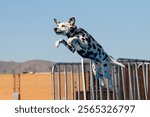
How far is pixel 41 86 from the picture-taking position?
35.6 metres

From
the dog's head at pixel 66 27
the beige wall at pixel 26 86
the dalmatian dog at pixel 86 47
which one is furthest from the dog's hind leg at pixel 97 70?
the beige wall at pixel 26 86

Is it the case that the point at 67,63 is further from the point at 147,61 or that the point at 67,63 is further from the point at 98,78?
the point at 147,61

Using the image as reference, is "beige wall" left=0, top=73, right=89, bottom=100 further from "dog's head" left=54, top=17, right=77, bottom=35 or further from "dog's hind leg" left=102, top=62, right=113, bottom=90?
"dog's head" left=54, top=17, right=77, bottom=35

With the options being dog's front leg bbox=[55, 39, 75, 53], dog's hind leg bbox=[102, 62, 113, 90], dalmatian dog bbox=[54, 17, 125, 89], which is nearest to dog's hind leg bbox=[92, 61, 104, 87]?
dalmatian dog bbox=[54, 17, 125, 89]

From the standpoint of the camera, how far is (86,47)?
1210cm

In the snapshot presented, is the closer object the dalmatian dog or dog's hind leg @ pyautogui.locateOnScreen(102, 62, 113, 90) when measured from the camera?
the dalmatian dog

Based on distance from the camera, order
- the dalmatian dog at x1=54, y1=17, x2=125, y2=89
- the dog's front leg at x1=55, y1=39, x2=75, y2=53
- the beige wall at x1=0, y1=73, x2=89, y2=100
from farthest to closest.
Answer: the beige wall at x1=0, y1=73, x2=89, y2=100 → the dalmatian dog at x1=54, y1=17, x2=125, y2=89 → the dog's front leg at x1=55, y1=39, x2=75, y2=53

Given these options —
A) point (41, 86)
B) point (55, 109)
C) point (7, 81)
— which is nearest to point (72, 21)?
point (55, 109)

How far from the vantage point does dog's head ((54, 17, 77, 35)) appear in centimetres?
1172

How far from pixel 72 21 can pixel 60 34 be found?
0.44 meters

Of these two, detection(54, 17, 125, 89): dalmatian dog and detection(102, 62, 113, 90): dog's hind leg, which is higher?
detection(54, 17, 125, 89): dalmatian dog

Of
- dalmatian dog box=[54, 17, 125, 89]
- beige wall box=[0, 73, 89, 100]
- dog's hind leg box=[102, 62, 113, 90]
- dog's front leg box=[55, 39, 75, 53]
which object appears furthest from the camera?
beige wall box=[0, 73, 89, 100]

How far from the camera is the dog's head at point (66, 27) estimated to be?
38.4 feet

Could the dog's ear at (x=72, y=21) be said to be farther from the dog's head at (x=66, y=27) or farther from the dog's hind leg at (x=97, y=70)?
the dog's hind leg at (x=97, y=70)
